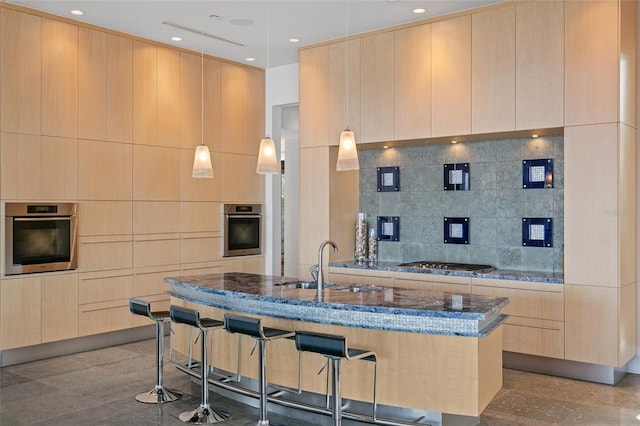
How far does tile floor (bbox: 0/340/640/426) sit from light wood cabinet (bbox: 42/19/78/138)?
237 centimetres

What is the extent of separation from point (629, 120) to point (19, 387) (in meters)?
5.73

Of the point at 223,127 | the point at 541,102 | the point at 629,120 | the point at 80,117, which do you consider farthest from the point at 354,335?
the point at 223,127

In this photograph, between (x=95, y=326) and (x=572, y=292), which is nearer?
(x=572, y=292)

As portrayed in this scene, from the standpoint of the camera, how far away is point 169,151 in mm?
6832

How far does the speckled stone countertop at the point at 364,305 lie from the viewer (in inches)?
133

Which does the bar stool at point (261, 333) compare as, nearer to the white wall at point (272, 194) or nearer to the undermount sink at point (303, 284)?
the undermount sink at point (303, 284)

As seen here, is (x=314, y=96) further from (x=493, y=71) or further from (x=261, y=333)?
(x=261, y=333)

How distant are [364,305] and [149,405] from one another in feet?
6.65

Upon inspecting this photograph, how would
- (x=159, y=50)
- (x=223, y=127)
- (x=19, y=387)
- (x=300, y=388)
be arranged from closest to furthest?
(x=300, y=388)
(x=19, y=387)
(x=159, y=50)
(x=223, y=127)

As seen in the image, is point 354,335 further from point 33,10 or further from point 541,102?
point 33,10

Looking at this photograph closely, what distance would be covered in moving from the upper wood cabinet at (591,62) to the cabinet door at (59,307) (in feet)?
16.5

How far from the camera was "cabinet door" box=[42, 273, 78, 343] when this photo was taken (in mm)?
5652

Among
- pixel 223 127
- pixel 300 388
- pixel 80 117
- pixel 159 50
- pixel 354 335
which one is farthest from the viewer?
pixel 223 127

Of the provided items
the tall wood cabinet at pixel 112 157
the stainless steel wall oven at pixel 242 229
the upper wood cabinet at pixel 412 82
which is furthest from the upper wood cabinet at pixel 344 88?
the stainless steel wall oven at pixel 242 229
